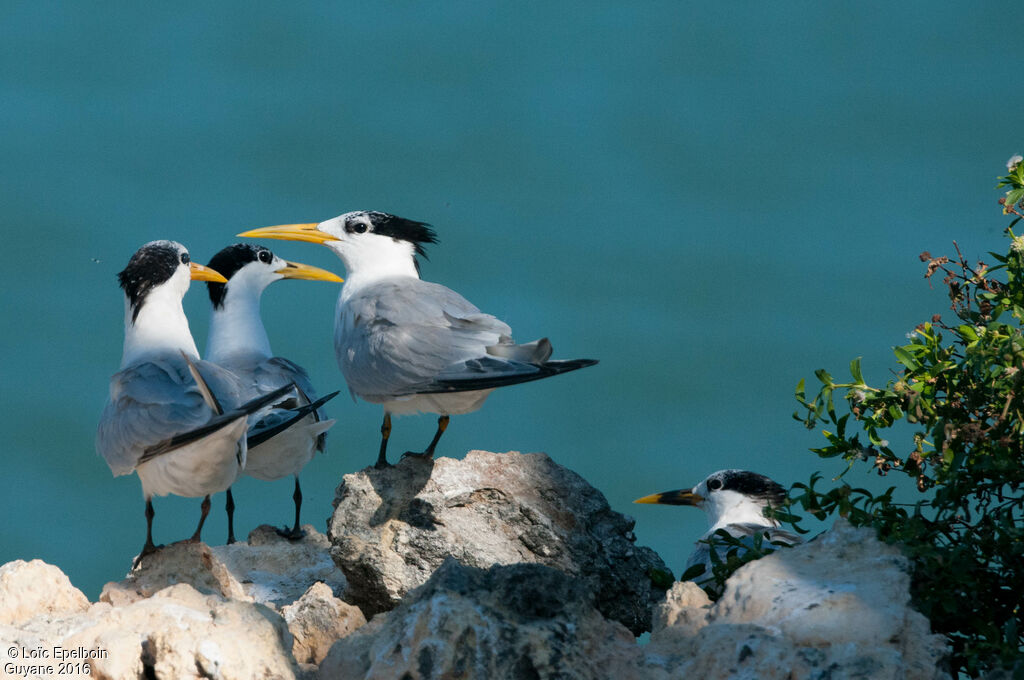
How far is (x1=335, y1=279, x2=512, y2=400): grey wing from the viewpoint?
A: 4.09 m

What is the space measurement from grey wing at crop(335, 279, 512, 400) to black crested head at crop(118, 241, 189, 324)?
2.94ft

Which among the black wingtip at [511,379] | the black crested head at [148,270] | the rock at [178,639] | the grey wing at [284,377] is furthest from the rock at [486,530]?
the black crested head at [148,270]

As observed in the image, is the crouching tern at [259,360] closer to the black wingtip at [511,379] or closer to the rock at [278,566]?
the rock at [278,566]

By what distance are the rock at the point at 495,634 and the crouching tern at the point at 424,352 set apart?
1.29 meters

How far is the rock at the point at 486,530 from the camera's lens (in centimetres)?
363

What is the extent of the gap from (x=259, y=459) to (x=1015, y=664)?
144 inches

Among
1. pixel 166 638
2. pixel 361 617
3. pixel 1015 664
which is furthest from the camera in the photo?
pixel 361 617

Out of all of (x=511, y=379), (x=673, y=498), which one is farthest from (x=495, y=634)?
(x=673, y=498)

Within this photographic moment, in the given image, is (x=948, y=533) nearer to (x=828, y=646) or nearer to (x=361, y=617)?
(x=828, y=646)

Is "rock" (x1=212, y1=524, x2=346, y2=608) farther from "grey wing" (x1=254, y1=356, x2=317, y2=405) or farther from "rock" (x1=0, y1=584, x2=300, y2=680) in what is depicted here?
"rock" (x1=0, y1=584, x2=300, y2=680)

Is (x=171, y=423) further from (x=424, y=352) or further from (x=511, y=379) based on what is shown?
(x=511, y=379)

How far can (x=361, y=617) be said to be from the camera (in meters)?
3.21

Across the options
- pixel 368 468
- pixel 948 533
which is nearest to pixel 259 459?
pixel 368 468

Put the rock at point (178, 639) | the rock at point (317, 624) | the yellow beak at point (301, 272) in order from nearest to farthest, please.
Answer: the rock at point (178, 639)
the rock at point (317, 624)
the yellow beak at point (301, 272)
